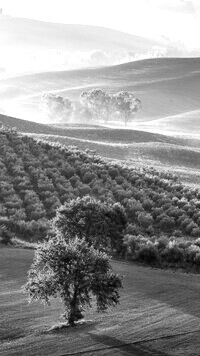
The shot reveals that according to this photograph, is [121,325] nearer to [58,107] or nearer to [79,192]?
[79,192]

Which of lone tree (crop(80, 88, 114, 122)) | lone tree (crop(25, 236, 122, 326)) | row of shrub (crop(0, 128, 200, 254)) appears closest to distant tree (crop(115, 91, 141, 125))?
lone tree (crop(80, 88, 114, 122))

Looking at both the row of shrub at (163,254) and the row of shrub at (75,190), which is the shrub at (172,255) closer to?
the row of shrub at (163,254)

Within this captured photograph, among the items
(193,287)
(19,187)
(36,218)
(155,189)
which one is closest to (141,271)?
(193,287)

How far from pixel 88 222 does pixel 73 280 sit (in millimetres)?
10386

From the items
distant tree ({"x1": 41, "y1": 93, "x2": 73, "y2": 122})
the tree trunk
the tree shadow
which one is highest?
distant tree ({"x1": 41, "y1": 93, "x2": 73, "y2": 122})

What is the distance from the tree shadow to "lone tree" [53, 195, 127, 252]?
36.6 ft

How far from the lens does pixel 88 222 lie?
1339 inches

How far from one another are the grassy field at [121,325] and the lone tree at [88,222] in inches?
166

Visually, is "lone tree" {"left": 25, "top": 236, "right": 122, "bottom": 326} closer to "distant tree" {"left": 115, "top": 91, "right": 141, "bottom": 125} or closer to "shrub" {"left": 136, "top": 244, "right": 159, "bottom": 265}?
"shrub" {"left": 136, "top": 244, "right": 159, "bottom": 265}

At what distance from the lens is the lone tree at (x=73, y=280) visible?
77.8 feet

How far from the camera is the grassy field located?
838 inches

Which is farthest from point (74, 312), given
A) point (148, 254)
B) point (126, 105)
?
point (126, 105)

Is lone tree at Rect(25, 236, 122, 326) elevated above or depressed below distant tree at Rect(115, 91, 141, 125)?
below

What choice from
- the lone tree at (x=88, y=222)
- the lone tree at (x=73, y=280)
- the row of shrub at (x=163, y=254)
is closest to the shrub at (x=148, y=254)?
the row of shrub at (x=163, y=254)
